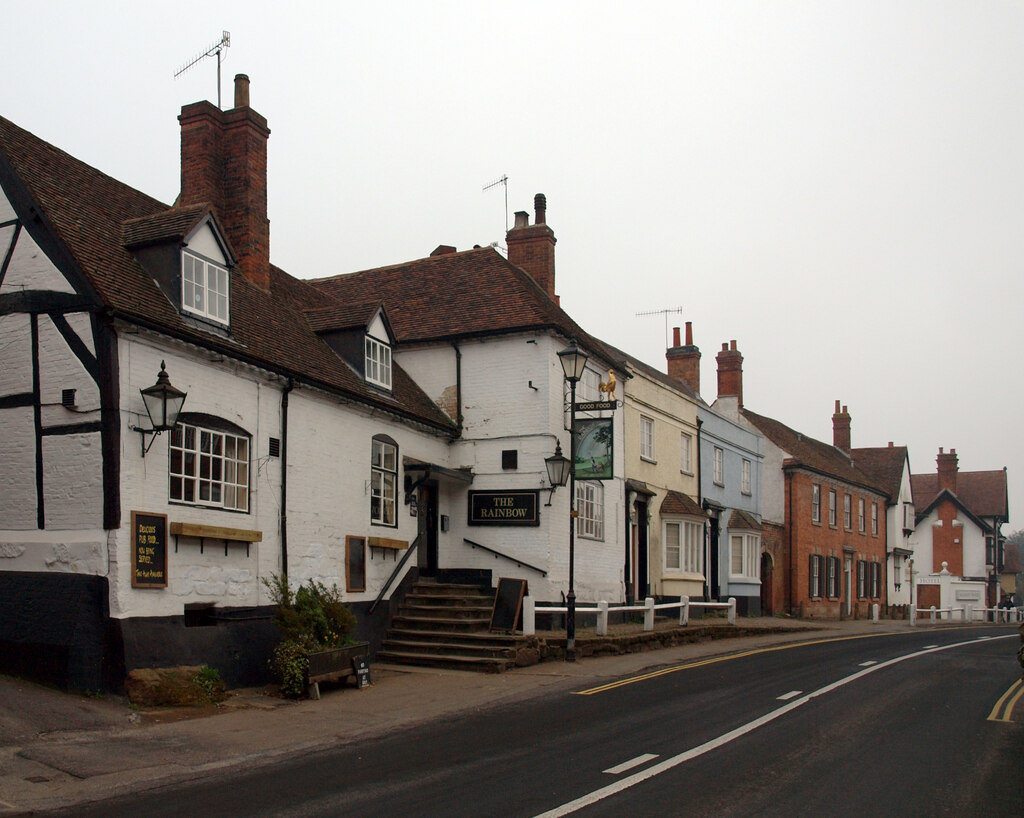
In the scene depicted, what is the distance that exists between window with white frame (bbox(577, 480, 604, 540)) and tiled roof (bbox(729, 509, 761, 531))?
11.7 m

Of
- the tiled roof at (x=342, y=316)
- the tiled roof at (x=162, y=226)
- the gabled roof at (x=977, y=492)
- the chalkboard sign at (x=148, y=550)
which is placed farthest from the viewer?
the gabled roof at (x=977, y=492)

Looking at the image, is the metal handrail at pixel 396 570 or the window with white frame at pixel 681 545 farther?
the window with white frame at pixel 681 545

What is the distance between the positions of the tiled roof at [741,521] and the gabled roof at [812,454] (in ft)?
20.5

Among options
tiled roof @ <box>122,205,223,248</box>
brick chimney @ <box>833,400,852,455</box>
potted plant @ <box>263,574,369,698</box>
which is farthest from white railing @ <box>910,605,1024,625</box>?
tiled roof @ <box>122,205,223,248</box>

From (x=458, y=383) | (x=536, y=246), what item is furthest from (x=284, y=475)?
(x=536, y=246)

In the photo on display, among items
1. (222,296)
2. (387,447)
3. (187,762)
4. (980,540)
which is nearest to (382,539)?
(387,447)

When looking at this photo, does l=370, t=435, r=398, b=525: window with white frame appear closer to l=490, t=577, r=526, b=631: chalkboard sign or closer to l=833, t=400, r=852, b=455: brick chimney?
l=490, t=577, r=526, b=631: chalkboard sign

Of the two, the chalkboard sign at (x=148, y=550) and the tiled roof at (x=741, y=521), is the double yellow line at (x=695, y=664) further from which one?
the tiled roof at (x=741, y=521)

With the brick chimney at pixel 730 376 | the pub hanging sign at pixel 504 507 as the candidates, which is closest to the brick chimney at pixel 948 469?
the brick chimney at pixel 730 376

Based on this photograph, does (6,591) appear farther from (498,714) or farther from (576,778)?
(576,778)

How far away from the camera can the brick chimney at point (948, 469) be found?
65.8 metres

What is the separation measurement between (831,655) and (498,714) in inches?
454

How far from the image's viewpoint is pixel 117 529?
1290 centimetres

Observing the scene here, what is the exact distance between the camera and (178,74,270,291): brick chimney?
18969 millimetres
